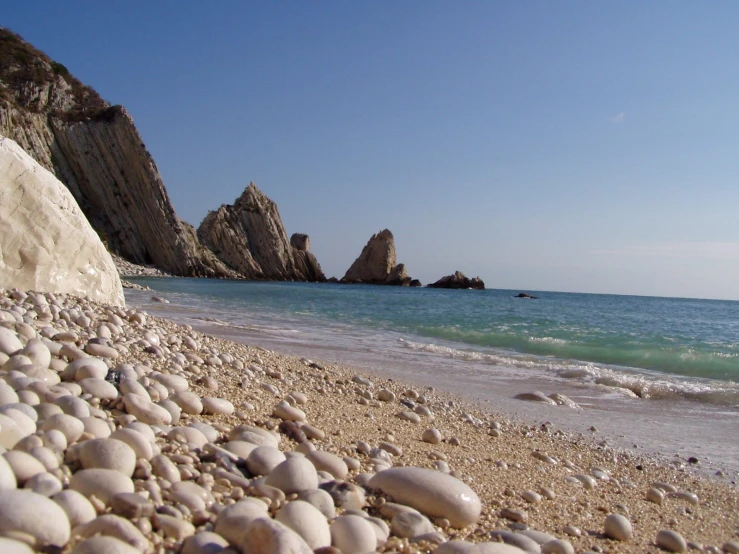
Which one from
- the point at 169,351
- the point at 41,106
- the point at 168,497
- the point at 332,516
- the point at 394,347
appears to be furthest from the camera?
the point at 41,106

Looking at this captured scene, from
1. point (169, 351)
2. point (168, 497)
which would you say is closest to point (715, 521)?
point (168, 497)

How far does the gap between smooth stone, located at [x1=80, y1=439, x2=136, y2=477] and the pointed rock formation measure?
78155 mm

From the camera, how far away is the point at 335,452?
3.15 m

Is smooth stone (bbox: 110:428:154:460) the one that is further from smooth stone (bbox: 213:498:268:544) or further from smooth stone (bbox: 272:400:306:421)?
smooth stone (bbox: 272:400:306:421)

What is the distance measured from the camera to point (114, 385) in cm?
318

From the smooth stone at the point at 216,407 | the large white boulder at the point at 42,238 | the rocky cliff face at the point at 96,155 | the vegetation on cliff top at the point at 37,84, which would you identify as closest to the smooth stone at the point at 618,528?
the smooth stone at the point at 216,407

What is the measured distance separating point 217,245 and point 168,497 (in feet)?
209

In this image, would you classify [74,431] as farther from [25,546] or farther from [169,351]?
[169,351]

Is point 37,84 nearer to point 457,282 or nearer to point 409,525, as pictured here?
point 409,525

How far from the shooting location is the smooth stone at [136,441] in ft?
7.17

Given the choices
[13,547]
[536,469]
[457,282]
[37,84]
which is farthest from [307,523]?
[457,282]

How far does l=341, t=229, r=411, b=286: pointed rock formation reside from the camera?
264 ft

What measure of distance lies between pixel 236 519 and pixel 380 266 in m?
79.1

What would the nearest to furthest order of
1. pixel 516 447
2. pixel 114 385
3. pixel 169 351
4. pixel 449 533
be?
pixel 449 533
pixel 114 385
pixel 516 447
pixel 169 351
